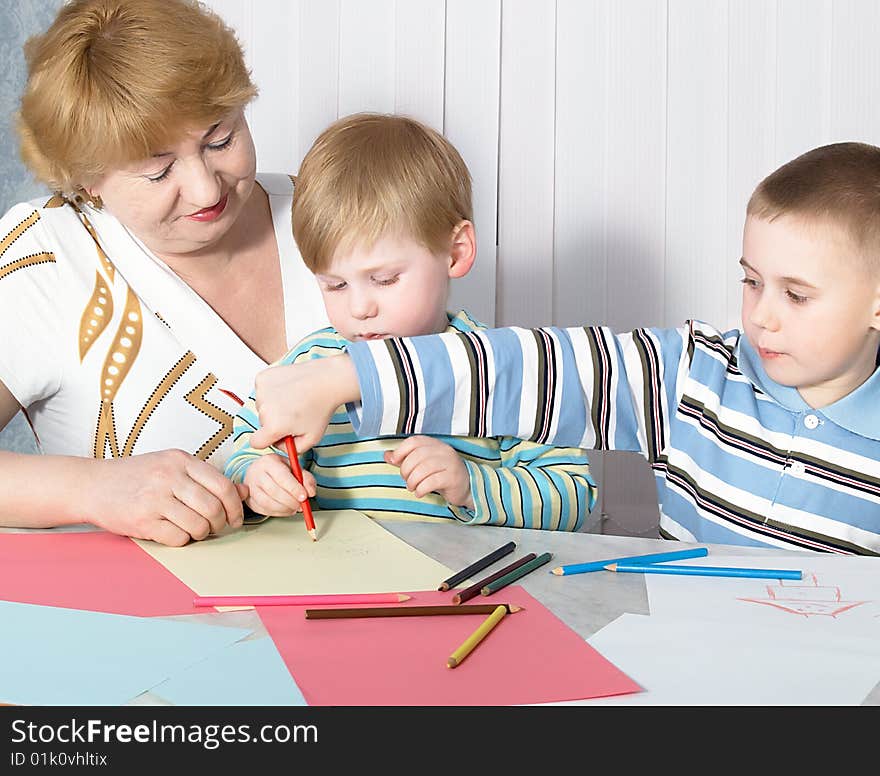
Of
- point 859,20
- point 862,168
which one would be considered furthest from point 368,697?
point 859,20

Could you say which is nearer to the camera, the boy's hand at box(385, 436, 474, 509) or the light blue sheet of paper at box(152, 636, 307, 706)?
the light blue sheet of paper at box(152, 636, 307, 706)

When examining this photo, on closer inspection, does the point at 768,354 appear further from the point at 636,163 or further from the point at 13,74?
the point at 13,74

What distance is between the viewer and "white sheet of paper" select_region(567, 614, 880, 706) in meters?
0.65

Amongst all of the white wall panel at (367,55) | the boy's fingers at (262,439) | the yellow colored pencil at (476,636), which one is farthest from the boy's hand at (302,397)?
the white wall panel at (367,55)

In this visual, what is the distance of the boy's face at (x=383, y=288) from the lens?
1.21 metres

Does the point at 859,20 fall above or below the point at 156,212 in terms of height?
above

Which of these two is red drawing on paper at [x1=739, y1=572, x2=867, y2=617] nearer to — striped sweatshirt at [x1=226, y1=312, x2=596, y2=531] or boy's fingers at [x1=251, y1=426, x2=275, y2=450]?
striped sweatshirt at [x1=226, y1=312, x2=596, y2=531]

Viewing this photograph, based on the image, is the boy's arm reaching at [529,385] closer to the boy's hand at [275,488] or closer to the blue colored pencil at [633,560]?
the boy's hand at [275,488]

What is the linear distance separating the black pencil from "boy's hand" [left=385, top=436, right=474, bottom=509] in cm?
14

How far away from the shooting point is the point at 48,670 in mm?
686

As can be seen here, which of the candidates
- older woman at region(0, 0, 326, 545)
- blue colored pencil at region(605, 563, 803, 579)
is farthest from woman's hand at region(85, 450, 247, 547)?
blue colored pencil at region(605, 563, 803, 579)

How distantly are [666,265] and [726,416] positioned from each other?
3.45 ft

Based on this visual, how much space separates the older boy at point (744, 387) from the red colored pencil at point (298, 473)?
0.01 m
